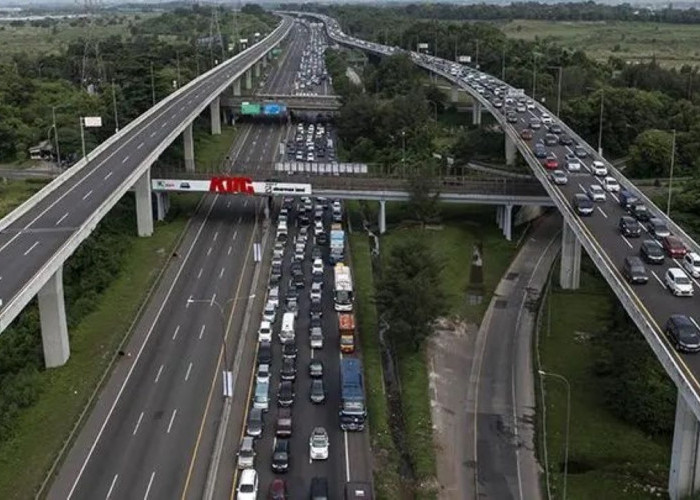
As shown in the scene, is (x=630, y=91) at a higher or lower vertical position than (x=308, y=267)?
higher

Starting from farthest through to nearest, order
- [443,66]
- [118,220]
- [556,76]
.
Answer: [443,66] → [556,76] → [118,220]

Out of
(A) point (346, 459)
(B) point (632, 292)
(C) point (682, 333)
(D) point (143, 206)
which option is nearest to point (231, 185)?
(D) point (143, 206)

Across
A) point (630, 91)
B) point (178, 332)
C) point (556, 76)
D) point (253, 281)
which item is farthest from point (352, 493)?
point (556, 76)

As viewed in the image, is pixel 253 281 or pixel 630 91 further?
pixel 630 91

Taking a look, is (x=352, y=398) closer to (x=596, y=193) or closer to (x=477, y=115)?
(x=596, y=193)

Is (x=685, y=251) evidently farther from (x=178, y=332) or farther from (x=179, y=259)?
(x=179, y=259)

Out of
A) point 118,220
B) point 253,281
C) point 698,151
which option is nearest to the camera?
point 253,281

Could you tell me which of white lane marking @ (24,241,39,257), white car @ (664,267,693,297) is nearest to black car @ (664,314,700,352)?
white car @ (664,267,693,297)
